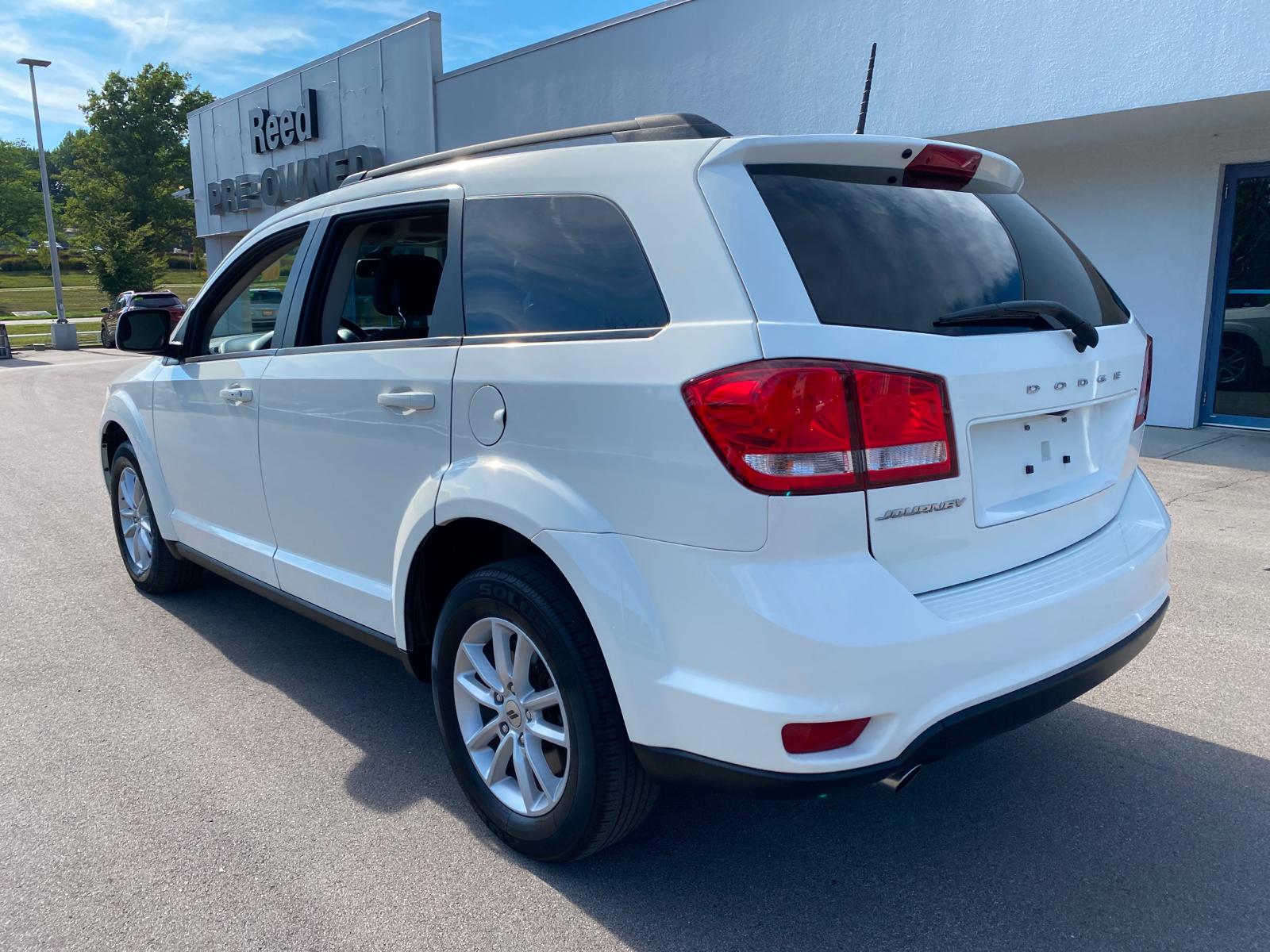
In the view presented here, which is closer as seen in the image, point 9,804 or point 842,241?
point 842,241

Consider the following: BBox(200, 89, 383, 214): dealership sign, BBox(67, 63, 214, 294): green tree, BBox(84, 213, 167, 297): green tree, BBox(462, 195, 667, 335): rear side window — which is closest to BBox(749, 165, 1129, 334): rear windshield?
BBox(462, 195, 667, 335): rear side window

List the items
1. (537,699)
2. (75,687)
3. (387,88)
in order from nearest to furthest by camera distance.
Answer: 1. (537,699)
2. (75,687)
3. (387,88)

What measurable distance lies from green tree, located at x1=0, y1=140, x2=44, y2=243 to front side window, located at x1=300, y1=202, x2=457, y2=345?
203 ft

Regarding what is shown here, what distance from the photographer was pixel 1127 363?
283 cm

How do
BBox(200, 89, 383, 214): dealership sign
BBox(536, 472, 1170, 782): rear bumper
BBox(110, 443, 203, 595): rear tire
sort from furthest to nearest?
BBox(200, 89, 383, 214): dealership sign → BBox(110, 443, 203, 595): rear tire → BBox(536, 472, 1170, 782): rear bumper

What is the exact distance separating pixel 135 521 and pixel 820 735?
169 inches

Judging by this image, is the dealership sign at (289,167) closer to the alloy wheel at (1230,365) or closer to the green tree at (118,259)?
the alloy wheel at (1230,365)

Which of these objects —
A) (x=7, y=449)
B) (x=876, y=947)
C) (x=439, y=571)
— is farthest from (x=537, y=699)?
(x=7, y=449)

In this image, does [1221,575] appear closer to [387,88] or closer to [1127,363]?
[1127,363]

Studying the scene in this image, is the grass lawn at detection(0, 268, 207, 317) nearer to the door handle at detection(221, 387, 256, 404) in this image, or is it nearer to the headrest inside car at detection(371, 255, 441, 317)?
the door handle at detection(221, 387, 256, 404)

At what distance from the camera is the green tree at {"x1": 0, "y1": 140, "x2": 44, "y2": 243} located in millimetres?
54156

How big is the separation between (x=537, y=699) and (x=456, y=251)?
52.8 inches

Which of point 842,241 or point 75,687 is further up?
point 842,241

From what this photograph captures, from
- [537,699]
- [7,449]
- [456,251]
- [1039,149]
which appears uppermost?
[1039,149]
